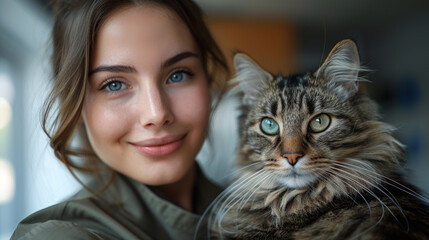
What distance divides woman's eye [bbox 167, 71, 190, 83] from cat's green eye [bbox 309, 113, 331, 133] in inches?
19.9

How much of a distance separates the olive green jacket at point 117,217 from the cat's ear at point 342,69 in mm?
709

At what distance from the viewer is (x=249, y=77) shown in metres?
1.30

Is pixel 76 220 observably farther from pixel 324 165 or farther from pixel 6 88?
pixel 6 88

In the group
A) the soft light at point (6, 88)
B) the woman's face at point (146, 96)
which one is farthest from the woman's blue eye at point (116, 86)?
the soft light at point (6, 88)

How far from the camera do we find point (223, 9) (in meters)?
4.57

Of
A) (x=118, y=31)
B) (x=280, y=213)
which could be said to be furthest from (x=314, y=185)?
(x=118, y=31)

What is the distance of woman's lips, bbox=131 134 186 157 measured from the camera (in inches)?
47.3

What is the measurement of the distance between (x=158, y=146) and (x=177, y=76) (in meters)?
0.27

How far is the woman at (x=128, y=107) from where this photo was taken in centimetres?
112

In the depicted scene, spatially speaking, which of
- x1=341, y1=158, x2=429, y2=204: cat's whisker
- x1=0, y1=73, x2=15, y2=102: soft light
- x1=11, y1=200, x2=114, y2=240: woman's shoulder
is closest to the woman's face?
x1=11, y1=200, x2=114, y2=240: woman's shoulder

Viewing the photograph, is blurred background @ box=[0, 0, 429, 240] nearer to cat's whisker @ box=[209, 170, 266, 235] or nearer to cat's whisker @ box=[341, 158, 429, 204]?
cat's whisker @ box=[209, 170, 266, 235]

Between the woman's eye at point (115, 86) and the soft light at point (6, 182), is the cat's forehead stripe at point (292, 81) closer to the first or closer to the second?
the woman's eye at point (115, 86)

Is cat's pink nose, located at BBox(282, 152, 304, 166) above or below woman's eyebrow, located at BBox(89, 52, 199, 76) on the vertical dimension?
below

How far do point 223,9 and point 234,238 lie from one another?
3.90 metres
